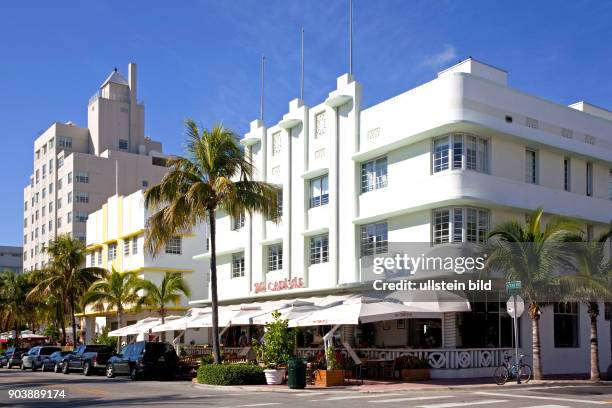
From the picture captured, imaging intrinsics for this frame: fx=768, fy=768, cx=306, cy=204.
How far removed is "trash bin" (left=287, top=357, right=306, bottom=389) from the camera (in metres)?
25.1

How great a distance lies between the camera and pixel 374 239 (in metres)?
32.6

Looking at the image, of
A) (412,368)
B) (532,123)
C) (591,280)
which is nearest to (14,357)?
(412,368)

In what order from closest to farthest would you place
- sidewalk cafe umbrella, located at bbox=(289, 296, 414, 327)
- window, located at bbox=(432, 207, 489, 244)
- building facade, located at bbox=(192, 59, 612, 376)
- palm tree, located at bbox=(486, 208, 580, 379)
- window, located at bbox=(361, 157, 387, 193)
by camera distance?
sidewalk cafe umbrella, located at bbox=(289, 296, 414, 327)
palm tree, located at bbox=(486, 208, 580, 379)
window, located at bbox=(432, 207, 489, 244)
building facade, located at bbox=(192, 59, 612, 376)
window, located at bbox=(361, 157, 387, 193)

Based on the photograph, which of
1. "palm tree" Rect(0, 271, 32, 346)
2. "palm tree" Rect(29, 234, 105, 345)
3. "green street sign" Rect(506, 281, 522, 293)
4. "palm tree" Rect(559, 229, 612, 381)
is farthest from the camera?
"palm tree" Rect(0, 271, 32, 346)

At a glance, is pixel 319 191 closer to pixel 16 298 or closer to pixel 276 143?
pixel 276 143

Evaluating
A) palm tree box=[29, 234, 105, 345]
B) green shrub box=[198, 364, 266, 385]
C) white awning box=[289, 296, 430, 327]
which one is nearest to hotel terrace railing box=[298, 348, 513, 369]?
white awning box=[289, 296, 430, 327]

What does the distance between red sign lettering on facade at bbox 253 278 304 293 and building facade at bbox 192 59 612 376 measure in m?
0.07

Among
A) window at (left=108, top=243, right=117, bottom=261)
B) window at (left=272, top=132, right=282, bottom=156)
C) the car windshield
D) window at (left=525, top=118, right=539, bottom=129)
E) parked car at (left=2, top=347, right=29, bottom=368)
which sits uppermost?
window at (left=272, top=132, right=282, bottom=156)

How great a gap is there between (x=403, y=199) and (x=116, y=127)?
6624 cm

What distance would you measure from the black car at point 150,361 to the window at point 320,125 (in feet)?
38.8

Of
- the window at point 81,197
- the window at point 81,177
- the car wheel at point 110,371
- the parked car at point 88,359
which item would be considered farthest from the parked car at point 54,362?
the window at point 81,177

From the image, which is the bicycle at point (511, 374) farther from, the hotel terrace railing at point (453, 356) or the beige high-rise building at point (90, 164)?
the beige high-rise building at point (90, 164)

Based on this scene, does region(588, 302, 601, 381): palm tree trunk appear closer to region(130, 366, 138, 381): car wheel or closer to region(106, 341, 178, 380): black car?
region(106, 341, 178, 380): black car

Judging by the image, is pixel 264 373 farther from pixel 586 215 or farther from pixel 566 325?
pixel 586 215
